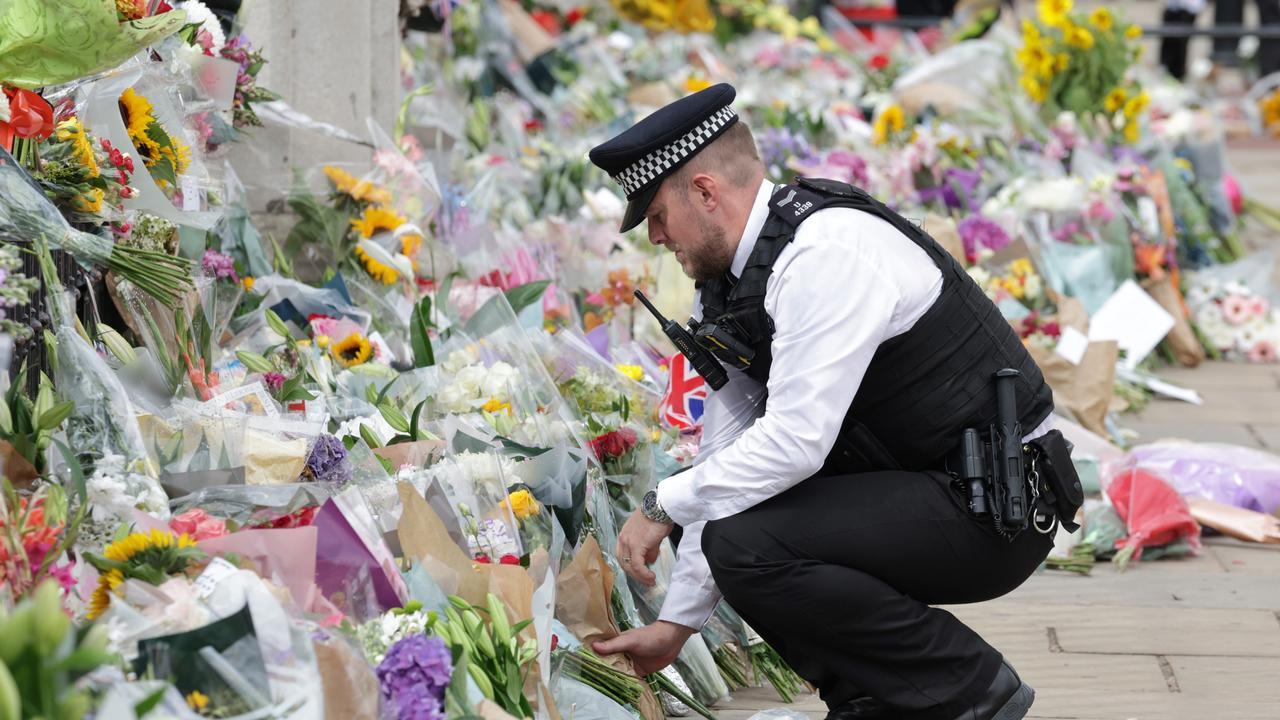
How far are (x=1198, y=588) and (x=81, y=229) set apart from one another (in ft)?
9.11

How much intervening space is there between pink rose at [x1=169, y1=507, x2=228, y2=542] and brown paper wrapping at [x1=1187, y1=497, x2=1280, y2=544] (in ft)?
9.49

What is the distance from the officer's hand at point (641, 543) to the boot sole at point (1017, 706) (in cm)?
66

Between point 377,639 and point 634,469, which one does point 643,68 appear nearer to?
point 634,469

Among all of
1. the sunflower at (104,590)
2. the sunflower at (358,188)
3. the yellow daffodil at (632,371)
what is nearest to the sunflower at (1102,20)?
the sunflower at (358,188)

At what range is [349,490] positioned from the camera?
2.38m

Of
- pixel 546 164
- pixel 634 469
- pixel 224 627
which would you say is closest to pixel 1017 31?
pixel 546 164

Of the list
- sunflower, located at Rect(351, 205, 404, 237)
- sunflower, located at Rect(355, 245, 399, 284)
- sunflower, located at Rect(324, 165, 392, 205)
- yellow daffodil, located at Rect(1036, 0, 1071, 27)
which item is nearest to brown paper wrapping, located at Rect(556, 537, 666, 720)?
sunflower, located at Rect(355, 245, 399, 284)

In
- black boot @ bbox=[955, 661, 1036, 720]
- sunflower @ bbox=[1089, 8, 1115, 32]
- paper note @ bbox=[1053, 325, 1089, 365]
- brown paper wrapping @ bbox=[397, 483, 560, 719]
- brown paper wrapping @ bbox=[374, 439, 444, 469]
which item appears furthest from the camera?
sunflower @ bbox=[1089, 8, 1115, 32]

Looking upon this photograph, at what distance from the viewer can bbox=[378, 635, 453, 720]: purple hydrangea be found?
82.2 inches

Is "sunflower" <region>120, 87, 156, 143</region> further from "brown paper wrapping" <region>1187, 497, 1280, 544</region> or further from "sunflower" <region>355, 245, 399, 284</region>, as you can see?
"brown paper wrapping" <region>1187, 497, 1280, 544</region>

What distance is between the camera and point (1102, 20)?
7785 millimetres

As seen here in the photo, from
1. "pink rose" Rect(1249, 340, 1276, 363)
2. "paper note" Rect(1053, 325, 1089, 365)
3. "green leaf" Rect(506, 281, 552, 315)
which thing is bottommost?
"pink rose" Rect(1249, 340, 1276, 363)

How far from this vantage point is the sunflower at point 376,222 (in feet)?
13.7

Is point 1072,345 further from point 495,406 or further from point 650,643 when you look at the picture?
point 650,643
